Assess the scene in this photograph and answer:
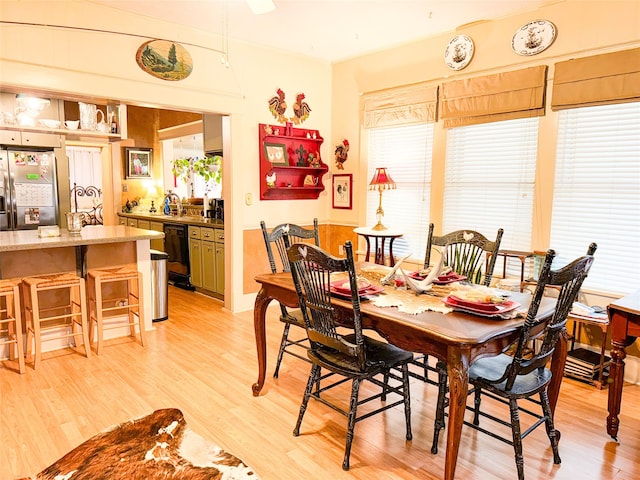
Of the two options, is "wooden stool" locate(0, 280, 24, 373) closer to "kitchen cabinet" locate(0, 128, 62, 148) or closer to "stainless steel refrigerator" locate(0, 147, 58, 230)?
"stainless steel refrigerator" locate(0, 147, 58, 230)

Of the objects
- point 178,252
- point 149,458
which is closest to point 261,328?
point 149,458

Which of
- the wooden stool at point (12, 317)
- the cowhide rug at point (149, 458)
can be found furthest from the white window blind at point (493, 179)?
the wooden stool at point (12, 317)

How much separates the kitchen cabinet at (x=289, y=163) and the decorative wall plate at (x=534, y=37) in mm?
2344

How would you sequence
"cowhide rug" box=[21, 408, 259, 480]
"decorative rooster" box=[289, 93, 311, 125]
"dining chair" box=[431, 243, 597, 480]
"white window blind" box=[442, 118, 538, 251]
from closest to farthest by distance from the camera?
"cowhide rug" box=[21, 408, 259, 480], "dining chair" box=[431, 243, 597, 480], "white window blind" box=[442, 118, 538, 251], "decorative rooster" box=[289, 93, 311, 125]

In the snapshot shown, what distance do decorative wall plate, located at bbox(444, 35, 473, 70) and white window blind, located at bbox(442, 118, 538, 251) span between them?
0.59m

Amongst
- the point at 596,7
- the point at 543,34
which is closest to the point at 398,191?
the point at 543,34

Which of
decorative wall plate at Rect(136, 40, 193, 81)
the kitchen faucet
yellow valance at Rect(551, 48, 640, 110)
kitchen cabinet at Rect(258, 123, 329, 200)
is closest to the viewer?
yellow valance at Rect(551, 48, 640, 110)

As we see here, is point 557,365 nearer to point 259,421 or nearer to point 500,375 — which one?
point 500,375

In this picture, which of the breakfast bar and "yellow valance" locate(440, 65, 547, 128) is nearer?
the breakfast bar

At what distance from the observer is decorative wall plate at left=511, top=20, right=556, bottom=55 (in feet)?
11.5

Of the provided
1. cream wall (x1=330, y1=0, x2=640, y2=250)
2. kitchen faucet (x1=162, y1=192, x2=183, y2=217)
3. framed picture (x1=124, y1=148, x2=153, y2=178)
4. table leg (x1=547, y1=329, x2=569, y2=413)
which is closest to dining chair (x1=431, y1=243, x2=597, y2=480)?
table leg (x1=547, y1=329, x2=569, y2=413)

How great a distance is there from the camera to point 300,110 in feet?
16.9

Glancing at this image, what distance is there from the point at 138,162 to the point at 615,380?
7149 mm

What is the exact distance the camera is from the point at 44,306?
145 inches
